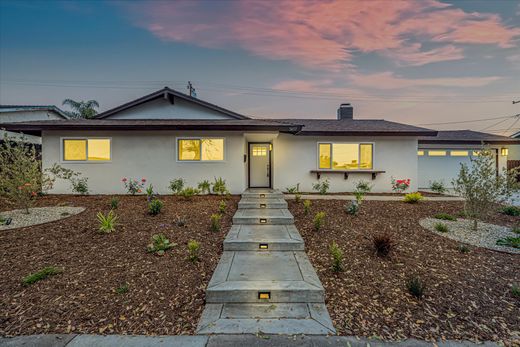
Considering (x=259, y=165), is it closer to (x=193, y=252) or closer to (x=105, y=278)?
(x=193, y=252)

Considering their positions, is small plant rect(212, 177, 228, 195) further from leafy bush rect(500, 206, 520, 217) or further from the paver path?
leafy bush rect(500, 206, 520, 217)

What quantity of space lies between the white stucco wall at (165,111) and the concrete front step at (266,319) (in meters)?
8.70

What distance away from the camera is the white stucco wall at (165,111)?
1032cm

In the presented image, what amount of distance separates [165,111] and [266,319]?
32.4ft

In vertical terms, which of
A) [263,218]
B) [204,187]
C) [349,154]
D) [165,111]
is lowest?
[263,218]

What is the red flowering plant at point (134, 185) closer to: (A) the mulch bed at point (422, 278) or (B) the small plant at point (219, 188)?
(B) the small plant at point (219, 188)

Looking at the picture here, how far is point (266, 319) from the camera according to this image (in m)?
2.73

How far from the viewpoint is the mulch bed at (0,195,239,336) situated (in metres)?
2.70

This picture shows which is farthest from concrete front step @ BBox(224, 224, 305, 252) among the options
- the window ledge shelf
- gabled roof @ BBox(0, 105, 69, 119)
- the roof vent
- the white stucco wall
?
gabled roof @ BBox(0, 105, 69, 119)

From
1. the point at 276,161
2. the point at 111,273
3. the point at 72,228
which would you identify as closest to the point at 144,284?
the point at 111,273

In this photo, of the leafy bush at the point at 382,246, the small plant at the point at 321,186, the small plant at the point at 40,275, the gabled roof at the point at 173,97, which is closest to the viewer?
the small plant at the point at 40,275

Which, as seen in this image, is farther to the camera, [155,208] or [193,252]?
[155,208]

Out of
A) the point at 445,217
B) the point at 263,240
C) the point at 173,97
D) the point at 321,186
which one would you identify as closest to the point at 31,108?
the point at 173,97

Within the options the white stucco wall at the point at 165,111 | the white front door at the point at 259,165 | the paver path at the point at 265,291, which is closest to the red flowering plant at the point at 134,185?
the white stucco wall at the point at 165,111
